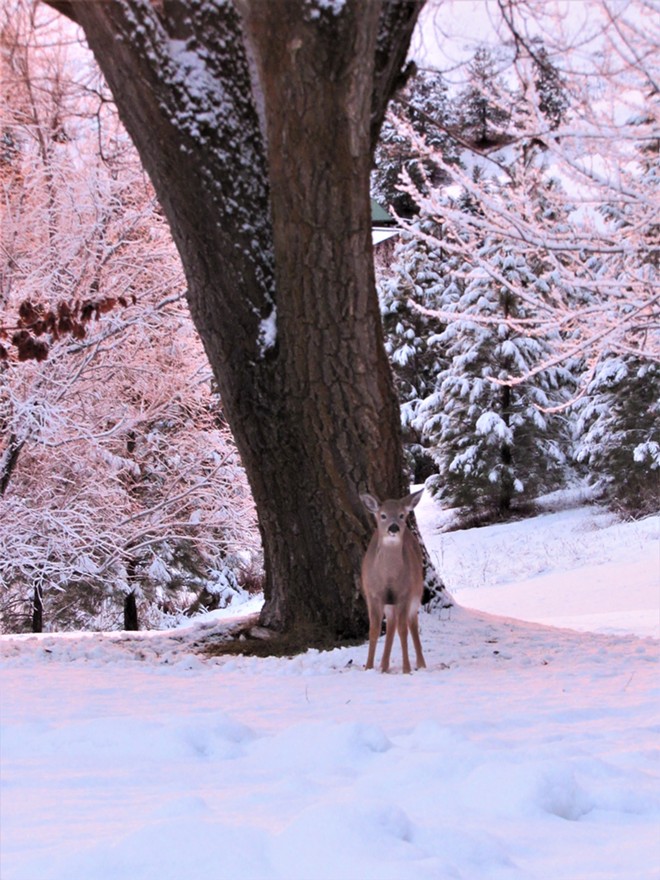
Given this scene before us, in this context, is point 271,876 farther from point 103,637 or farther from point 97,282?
point 97,282

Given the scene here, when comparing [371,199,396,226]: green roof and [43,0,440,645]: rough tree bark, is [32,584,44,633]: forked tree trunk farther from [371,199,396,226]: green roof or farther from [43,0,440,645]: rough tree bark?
[371,199,396,226]: green roof

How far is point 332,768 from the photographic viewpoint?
121 inches

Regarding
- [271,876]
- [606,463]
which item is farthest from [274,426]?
[606,463]

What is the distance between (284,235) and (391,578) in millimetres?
2260

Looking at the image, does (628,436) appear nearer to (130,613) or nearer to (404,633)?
(130,613)

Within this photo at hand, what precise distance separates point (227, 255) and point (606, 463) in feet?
62.8

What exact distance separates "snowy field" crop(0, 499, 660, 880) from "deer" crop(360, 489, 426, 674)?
0.24 meters

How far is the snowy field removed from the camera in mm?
2188

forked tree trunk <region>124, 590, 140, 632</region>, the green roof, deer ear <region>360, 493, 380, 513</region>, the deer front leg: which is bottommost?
forked tree trunk <region>124, 590, 140, 632</region>

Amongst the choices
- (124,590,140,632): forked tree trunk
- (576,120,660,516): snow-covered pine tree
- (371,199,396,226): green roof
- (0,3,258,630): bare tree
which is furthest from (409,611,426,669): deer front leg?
(371,199,396,226): green roof

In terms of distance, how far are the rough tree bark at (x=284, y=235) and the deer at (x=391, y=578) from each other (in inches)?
29.7

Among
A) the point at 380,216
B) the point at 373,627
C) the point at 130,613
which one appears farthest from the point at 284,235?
the point at 380,216

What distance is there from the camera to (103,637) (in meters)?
8.02

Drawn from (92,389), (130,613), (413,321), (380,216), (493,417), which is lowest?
(130,613)
